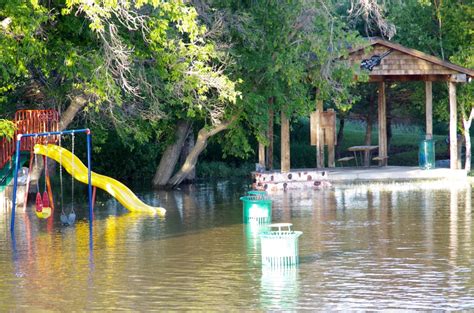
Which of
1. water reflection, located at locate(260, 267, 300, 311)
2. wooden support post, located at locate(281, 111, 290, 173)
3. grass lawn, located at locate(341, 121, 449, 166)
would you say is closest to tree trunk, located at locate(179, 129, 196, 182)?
wooden support post, located at locate(281, 111, 290, 173)

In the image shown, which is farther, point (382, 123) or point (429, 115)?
point (382, 123)

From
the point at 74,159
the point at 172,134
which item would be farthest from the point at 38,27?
the point at 172,134

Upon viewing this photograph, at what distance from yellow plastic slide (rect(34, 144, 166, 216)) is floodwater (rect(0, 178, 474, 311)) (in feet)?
1.35

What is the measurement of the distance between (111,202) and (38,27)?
9.12m

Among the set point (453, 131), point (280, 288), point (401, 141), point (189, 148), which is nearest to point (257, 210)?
point (280, 288)

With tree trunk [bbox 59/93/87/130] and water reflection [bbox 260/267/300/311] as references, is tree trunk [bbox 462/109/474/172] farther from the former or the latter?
water reflection [bbox 260/267/300/311]

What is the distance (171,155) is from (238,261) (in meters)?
19.4

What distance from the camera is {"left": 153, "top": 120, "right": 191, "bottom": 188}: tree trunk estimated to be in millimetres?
35531

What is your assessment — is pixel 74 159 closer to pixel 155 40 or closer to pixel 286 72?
pixel 155 40

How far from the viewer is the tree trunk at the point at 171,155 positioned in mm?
35531

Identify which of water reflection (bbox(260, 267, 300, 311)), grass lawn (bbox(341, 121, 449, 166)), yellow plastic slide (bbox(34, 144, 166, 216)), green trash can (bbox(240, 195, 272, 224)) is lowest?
water reflection (bbox(260, 267, 300, 311))

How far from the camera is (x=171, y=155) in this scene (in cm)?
3562

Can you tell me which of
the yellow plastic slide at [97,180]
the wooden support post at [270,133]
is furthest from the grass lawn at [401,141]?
the yellow plastic slide at [97,180]

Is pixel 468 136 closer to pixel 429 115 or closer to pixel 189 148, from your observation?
pixel 429 115
